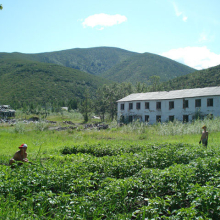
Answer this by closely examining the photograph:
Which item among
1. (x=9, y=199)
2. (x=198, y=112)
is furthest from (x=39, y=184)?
(x=198, y=112)

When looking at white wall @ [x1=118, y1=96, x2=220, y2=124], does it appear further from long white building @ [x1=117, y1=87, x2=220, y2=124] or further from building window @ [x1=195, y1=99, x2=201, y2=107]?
building window @ [x1=195, y1=99, x2=201, y2=107]

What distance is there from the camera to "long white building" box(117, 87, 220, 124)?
2745cm

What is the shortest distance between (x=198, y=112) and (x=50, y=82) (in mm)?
78898

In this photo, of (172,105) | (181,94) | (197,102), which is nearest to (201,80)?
(181,94)

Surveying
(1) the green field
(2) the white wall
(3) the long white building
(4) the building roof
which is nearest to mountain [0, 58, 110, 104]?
(3) the long white building

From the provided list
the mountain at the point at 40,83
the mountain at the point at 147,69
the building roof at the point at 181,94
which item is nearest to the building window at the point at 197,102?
the building roof at the point at 181,94

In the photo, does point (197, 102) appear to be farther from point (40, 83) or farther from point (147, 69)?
point (147, 69)

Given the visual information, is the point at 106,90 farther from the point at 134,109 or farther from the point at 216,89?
the point at 216,89

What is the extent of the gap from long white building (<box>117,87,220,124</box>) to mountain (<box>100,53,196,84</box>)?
93443mm

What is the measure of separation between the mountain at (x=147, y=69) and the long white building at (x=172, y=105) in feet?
307

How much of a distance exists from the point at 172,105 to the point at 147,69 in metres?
112

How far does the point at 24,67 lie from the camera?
338 ft

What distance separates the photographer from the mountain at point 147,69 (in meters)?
134

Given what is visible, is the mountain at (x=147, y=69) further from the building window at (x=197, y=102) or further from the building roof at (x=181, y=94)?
the building window at (x=197, y=102)
